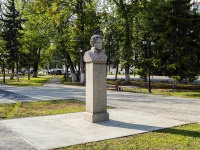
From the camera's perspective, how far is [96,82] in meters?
8.50

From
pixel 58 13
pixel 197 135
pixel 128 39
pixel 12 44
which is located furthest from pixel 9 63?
pixel 197 135

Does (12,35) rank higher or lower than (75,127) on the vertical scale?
higher

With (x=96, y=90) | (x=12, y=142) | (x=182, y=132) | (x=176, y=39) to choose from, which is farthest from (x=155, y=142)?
(x=176, y=39)

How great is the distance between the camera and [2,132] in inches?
295

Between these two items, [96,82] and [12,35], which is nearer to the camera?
[96,82]

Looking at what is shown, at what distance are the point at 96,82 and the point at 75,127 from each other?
5.01 ft

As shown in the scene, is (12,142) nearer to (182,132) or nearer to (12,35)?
(182,132)

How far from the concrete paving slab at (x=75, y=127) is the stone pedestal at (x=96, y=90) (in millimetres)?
267

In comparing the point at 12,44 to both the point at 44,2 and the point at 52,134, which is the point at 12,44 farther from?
the point at 52,134

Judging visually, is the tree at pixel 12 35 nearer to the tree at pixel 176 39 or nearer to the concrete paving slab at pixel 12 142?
the tree at pixel 176 39

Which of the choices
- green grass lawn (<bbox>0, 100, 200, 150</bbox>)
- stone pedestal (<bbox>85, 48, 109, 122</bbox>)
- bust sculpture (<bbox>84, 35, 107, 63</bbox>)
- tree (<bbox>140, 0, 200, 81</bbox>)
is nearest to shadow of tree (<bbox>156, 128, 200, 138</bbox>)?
green grass lawn (<bbox>0, 100, 200, 150</bbox>)

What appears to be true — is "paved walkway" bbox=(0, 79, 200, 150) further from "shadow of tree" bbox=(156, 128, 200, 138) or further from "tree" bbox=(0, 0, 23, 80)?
"tree" bbox=(0, 0, 23, 80)

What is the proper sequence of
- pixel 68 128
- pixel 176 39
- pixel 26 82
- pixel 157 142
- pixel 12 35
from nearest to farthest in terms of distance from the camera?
pixel 157 142
pixel 68 128
pixel 176 39
pixel 26 82
pixel 12 35

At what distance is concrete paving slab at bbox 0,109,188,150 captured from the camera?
6668 mm
